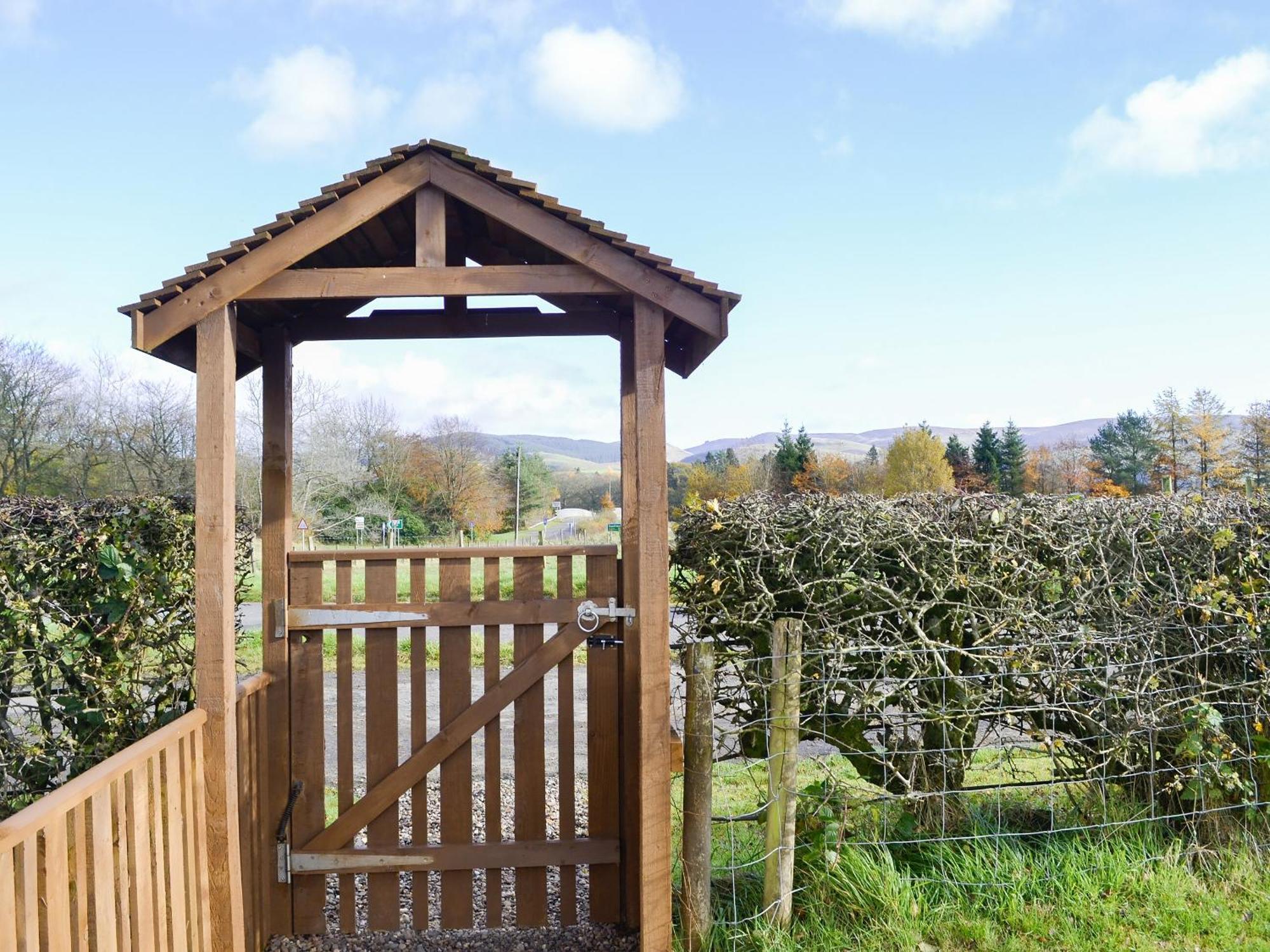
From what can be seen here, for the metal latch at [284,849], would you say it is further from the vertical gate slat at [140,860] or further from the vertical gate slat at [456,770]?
the vertical gate slat at [140,860]

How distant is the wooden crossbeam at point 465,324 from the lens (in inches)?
146

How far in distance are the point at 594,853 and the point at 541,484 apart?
3146 centimetres

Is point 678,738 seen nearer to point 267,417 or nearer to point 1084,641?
point 1084,641

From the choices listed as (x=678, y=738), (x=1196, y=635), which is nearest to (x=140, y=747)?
(x=678, y=738)

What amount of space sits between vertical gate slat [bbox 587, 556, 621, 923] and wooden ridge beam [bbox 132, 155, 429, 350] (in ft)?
5.59

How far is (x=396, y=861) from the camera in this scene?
3.41 m

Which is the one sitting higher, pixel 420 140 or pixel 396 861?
pixel 420 140

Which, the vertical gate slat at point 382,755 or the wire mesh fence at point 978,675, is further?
the vertical gate slat at point 382,755

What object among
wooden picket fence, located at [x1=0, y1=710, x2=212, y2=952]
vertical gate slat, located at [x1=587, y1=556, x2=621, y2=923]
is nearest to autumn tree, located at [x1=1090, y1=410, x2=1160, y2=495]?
vertical gate slat, located at [x1=587, y1=556, x2=621, y2=923]

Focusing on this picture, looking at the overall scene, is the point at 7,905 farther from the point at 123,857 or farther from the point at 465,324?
the point at 465,324

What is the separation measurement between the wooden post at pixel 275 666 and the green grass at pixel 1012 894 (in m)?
1.77

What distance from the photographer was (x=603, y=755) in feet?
11.5

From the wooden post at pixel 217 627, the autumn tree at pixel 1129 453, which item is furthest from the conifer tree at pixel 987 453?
the wooden post at pixel 217 627

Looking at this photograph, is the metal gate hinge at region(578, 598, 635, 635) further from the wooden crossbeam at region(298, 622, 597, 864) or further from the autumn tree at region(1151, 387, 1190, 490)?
the autumn tree at region(1151, 387, 1190, 490)
